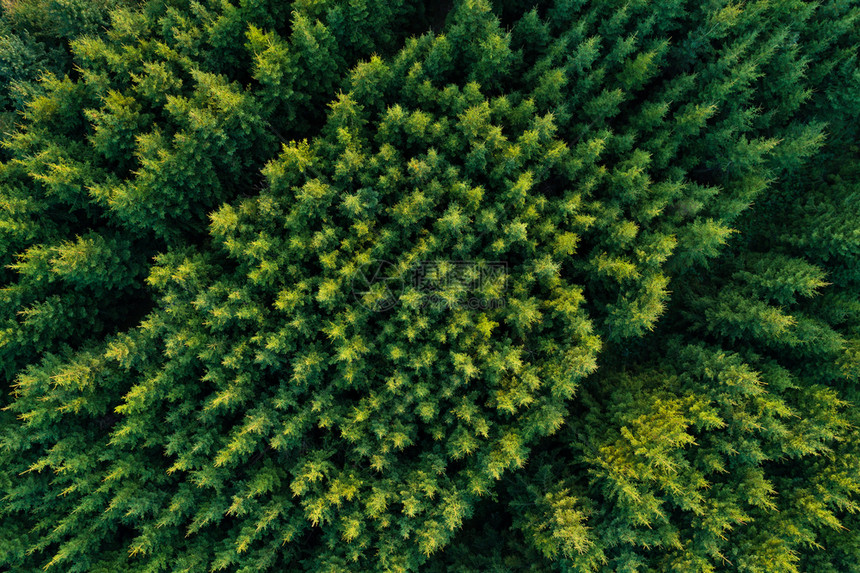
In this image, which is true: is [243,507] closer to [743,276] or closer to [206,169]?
[206,169]

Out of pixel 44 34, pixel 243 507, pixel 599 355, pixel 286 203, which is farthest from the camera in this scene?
pixel 599 355

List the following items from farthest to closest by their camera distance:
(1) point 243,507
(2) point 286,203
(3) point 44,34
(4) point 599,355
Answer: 1. (4) point 599,355
2. (3) point 44,34
3. (2) point 286,203
4. (1) point 243,507

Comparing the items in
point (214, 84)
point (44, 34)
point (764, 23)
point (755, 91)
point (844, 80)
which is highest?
point (44, 34)

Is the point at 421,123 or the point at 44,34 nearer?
the point at 421,123

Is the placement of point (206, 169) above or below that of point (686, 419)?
above

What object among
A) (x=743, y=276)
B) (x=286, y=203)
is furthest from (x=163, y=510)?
(x=743, y=276)

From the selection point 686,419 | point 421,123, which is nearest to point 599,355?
point 686,419

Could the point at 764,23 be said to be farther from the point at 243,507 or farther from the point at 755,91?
the point at 243,507
